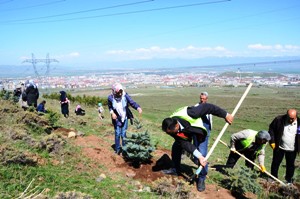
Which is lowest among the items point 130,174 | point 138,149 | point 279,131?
point 130,174

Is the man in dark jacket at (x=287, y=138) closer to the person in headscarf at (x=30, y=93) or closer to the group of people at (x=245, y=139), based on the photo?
the group of people at (x=245, y=139)

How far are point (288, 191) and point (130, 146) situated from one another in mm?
3235

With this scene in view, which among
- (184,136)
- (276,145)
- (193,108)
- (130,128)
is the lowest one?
(130,128)

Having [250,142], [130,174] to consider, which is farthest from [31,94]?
[250,142]

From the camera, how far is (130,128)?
1208 centimetres

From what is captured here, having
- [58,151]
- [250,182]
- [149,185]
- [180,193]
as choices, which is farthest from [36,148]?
[250,182]

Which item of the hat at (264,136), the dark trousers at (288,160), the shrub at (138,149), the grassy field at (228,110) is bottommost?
the grassy field at (228,110)

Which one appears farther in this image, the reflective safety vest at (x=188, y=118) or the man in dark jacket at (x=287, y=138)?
the man in dark jacket at (x=287, y=138)

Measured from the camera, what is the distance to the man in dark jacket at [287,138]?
613cm

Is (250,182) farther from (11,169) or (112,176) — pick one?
(11,169)

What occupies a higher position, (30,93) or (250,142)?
(30,93)

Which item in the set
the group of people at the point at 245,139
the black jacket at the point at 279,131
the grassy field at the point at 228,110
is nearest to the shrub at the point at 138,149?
the group of people at the point at 245,139

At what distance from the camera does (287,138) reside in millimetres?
6168

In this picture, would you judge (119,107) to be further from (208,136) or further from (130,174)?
(208,136)
